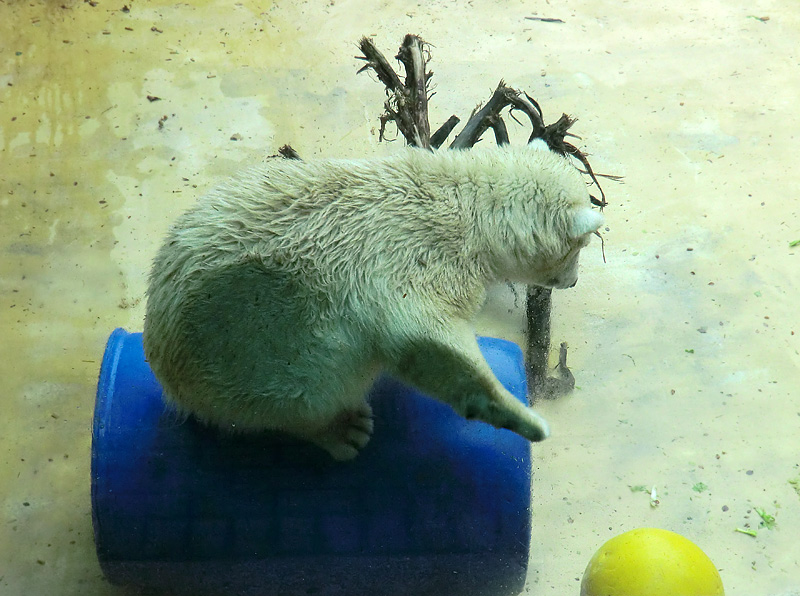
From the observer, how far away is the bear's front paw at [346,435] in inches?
126

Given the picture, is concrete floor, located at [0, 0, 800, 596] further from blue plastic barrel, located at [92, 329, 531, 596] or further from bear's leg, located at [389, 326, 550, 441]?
bear's leg, located at [389, 326, 550, 441]

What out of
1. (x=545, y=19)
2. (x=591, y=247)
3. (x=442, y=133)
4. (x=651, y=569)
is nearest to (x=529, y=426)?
(x=651, y=569)

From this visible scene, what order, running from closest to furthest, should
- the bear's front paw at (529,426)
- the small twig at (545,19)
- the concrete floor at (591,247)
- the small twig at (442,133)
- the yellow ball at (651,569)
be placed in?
the yellow ball at (651,569)
the bear's front paw at (529,426)
the concrete floor at (591,247)
the small twig at (442,133)
the small twig at (545,19)

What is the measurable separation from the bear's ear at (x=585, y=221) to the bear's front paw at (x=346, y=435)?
112cm

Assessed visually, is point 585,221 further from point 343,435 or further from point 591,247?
point 591,247

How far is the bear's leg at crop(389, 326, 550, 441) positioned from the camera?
9.49ft

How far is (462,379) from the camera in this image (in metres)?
2.93

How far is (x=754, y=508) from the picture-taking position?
4.18 metres

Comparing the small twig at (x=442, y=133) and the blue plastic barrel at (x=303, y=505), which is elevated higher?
the small twig at (x=442, y=133)

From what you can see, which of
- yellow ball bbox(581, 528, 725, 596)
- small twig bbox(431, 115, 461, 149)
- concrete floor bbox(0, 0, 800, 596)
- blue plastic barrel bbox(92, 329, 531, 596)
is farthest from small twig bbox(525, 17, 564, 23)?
yellow ball bbox(581, 528, 725, 596)

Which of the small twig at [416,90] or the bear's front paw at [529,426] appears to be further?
the small twig at [416,90]

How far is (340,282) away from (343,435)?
2.27 feet

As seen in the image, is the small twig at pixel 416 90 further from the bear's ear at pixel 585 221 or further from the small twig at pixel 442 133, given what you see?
the bear's ear at pixel 585 221

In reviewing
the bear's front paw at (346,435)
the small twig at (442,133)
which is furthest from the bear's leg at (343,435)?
the small twig at (442,133)
